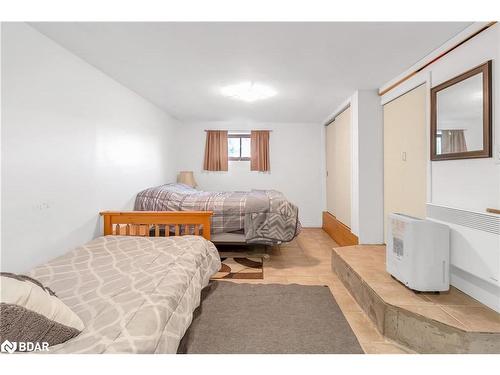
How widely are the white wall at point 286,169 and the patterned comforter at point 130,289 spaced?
3.12m

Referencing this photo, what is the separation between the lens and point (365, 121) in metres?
3.35

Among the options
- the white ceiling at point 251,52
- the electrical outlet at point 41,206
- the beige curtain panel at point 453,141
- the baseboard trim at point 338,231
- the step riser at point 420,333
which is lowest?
the step riser at point 420,333

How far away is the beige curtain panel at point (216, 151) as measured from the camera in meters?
5.29

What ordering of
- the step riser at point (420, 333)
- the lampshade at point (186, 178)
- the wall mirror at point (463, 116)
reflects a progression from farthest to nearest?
1. the lampshade at point (186, 178)
2. the wall mirror at point (463, 116)
3. the step riser at point (420, 333)

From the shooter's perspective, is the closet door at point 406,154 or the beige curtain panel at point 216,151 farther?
the beige curtain panel at point 216,151

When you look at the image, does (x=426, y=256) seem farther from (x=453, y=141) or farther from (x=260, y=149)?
(x=260, y=149)

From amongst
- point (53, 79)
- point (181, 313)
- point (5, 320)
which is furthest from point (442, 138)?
point (53, 79)

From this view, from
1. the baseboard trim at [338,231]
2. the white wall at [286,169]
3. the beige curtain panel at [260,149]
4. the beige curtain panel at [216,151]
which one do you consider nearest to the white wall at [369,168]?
the baseboard trim at [338,231]

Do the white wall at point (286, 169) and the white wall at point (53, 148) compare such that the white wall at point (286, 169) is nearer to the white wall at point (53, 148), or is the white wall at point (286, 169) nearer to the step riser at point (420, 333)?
the white wall at point (53, 148)

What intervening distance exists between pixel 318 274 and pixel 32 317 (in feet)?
8.29

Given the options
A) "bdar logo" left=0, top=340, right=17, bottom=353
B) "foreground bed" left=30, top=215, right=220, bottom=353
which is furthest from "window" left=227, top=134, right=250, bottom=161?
"bdar logo" left=0, top=340, right=17, bottom=353

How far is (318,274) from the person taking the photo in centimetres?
282

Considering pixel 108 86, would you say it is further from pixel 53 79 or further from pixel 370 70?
pixel 370 70

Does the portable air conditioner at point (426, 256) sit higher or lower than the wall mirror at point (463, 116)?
lower
